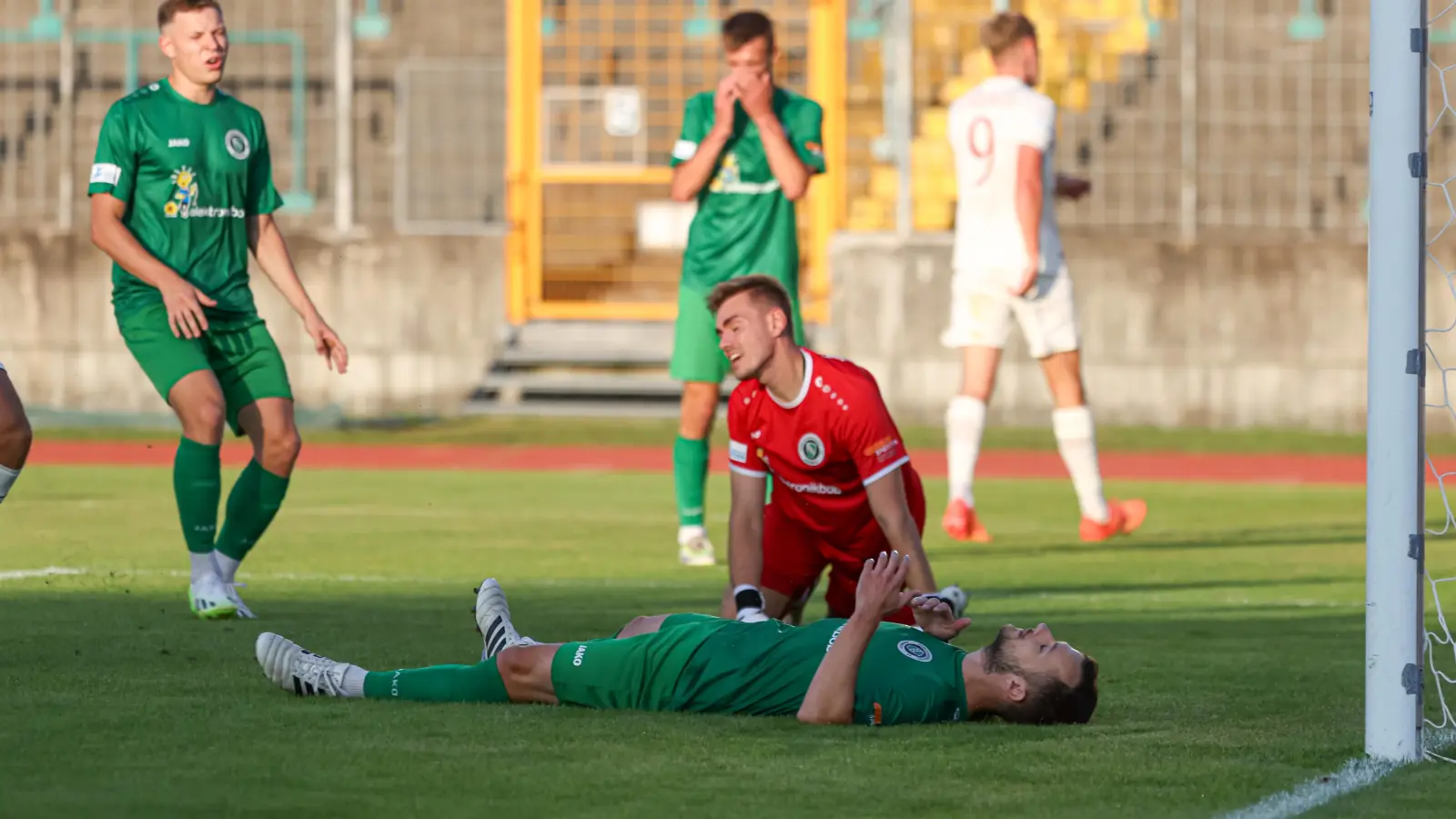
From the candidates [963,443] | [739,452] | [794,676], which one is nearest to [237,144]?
[739,452]

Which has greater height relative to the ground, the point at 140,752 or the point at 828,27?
the point at 828,27

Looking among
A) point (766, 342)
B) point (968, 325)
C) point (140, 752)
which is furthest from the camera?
point (968, 325)

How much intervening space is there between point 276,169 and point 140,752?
53.0 ft

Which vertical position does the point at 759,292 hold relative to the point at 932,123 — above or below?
below

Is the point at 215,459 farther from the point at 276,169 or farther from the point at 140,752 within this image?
Result: the point at 276,169

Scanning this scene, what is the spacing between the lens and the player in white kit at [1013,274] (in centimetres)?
1098

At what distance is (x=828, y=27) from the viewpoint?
70.6 feet

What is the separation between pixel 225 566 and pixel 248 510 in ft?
0.66

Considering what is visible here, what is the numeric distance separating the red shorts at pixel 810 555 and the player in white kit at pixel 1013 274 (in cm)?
369

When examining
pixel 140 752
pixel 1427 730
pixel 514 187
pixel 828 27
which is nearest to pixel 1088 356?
pixel 828 27

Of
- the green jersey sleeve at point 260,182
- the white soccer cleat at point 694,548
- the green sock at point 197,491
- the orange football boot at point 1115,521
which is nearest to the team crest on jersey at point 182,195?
the green jersey sleeve at point 260,182

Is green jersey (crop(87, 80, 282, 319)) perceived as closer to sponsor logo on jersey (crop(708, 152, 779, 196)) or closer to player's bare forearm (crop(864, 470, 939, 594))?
player's bare forearm (crop(864, 470, 939, 594))

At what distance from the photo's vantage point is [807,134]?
33.7ft

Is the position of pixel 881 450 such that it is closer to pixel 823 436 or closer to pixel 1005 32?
pixel 823 436
